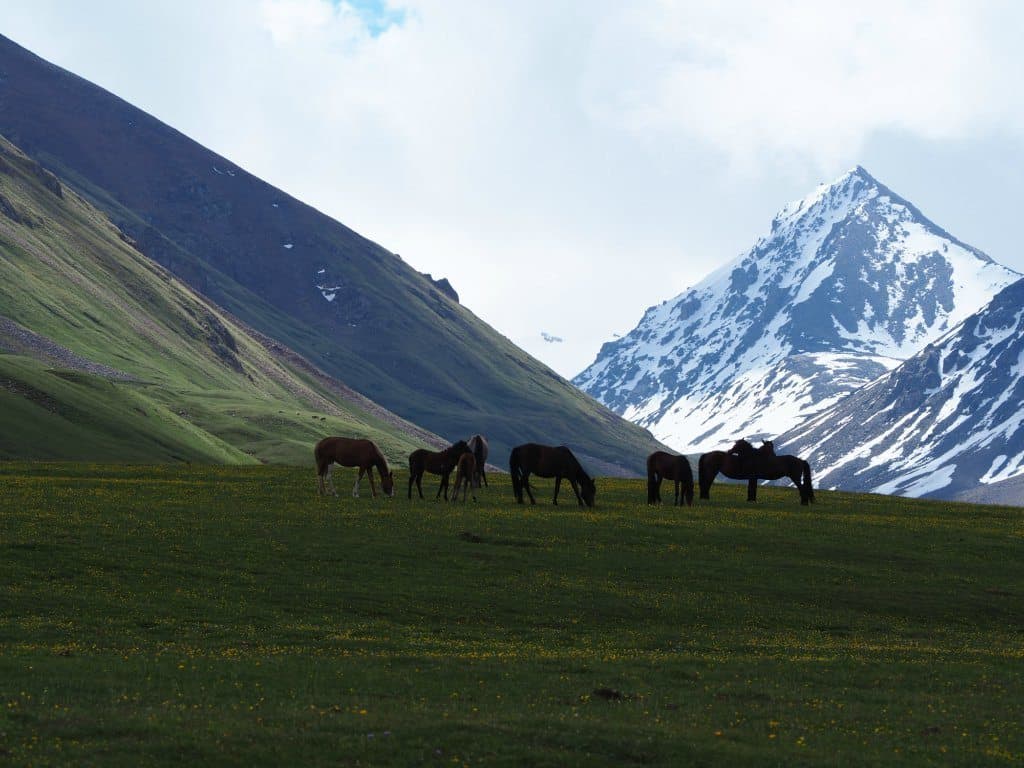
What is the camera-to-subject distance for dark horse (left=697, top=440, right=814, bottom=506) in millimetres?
69500

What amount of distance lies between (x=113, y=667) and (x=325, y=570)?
571 inches

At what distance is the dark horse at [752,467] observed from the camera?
2736 inches

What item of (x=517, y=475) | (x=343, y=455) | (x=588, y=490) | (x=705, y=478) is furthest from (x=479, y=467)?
(x=705, y=478)

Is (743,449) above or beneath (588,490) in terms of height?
Result: above

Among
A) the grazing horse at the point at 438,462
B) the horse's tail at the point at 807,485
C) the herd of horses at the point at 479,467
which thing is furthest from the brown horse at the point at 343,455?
the horse's tail at the point at 807,485

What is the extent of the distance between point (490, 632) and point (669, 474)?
30.4 metres

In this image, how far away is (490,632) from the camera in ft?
118

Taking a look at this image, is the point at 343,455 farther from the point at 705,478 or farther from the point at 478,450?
the point at 705,478

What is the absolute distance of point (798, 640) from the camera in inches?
1451

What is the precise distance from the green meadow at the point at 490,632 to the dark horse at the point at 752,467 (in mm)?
5626

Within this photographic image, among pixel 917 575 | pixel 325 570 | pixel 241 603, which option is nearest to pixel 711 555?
pixel 917 575

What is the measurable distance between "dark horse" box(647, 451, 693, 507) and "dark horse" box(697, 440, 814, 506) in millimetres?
4738

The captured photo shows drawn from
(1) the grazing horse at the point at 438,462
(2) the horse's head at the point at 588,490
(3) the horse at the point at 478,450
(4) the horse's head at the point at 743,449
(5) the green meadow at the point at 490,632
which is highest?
(4) the horse's head at the point at 743,449

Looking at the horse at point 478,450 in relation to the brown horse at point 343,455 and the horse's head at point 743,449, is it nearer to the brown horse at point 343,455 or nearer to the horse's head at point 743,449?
the brown horse at point 343,455
